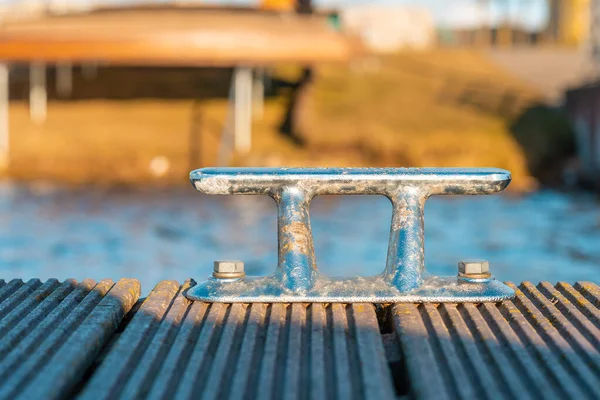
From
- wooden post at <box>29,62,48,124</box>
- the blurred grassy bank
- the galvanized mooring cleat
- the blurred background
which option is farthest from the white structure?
the galvanized mooring cleat

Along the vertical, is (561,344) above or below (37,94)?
below

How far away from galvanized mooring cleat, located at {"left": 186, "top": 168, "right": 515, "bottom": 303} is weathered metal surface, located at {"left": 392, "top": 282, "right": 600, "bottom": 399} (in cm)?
10

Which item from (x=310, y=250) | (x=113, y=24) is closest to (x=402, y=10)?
(x=113, y=24)

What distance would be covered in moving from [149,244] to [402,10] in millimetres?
46388

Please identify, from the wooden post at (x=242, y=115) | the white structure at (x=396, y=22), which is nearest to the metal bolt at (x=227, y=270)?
the wooden post at (x=242, y=115)

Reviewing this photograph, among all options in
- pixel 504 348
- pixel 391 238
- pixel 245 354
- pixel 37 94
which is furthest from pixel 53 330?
pixel 37 94

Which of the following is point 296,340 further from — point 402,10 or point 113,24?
point 402,10

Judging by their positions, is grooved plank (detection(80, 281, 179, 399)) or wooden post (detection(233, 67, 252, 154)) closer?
grooved plank (detection(80, 281, 179, 399))

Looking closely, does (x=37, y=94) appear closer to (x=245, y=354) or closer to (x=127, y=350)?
(x=127, y=350)

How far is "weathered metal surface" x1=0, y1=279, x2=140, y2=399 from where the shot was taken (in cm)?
207

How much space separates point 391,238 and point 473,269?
11.7 inches

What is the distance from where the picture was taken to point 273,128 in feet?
71.7

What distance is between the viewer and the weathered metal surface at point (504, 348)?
2.07m

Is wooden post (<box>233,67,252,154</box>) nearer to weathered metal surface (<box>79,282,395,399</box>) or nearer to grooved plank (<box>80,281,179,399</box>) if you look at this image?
grooved plank (<box>80,281,179,399</box>)
